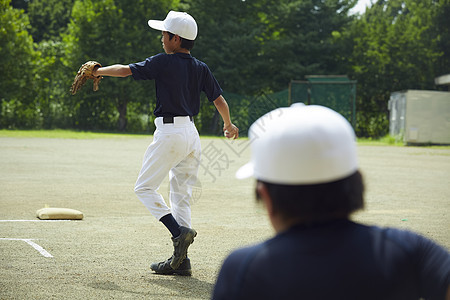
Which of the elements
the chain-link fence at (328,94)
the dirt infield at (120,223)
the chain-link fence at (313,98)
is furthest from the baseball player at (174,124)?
the chain-link fence at (328,94)

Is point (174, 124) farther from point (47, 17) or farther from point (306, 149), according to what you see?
point (47, 17)

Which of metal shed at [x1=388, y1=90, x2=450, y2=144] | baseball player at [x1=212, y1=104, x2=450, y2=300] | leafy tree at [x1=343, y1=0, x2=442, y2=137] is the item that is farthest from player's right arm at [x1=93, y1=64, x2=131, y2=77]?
leafy tree at [x1=343, y1=0, x2=442, y2=137]

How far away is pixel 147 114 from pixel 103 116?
3.01 metres

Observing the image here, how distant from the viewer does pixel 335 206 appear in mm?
1644

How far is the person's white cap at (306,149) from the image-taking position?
161cm

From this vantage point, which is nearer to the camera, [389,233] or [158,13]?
[389,233]

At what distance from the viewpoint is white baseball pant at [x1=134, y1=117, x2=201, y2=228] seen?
18.4 ft

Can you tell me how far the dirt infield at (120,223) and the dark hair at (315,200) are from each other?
39.1 inches

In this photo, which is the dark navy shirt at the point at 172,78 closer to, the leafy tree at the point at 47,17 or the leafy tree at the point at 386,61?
the leafy tree at the point at 386,61

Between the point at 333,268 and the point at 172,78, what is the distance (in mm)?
4153

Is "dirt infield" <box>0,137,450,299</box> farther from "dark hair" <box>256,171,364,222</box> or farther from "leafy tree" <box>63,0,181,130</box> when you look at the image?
"leafy tree" <box>63,0,181,130</box>

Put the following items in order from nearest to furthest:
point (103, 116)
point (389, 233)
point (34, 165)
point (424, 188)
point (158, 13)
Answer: point (389, 233), point (424, 188), point (34, 165), point (103, 116), point (158, 13)

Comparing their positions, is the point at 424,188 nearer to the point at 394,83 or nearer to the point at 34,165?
the point at 34,165

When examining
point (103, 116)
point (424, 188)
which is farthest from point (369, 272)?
point (103, 116)
